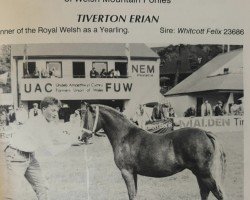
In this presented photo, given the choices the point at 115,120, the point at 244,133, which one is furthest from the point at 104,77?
the point at 244,133

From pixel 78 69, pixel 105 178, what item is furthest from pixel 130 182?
pixel 78 69

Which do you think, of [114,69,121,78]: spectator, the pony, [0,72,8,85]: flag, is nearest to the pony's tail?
the pony

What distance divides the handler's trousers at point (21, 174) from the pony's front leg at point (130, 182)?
8cm

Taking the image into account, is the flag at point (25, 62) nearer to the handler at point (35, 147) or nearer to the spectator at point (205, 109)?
the handler at point (35, 147)

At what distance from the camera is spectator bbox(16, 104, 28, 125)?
378 mm

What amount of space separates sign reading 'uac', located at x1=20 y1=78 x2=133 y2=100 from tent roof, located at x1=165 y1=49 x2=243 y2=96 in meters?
0.08

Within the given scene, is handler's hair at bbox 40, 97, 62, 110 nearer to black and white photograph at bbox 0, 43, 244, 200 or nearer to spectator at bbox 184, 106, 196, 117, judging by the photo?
black and white photograph at bbox 0, 43, 244, 200

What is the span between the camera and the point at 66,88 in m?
0.38

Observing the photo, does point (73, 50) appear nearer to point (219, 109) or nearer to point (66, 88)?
point (66, 88)

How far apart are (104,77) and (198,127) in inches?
4.4

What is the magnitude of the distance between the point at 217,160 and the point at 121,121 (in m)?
0.11

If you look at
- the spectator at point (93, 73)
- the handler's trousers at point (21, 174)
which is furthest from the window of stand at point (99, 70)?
the handler's trousers at point (21, 174)

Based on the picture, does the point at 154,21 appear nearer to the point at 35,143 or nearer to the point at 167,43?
the point at 167,43

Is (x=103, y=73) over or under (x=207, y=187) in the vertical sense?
over
